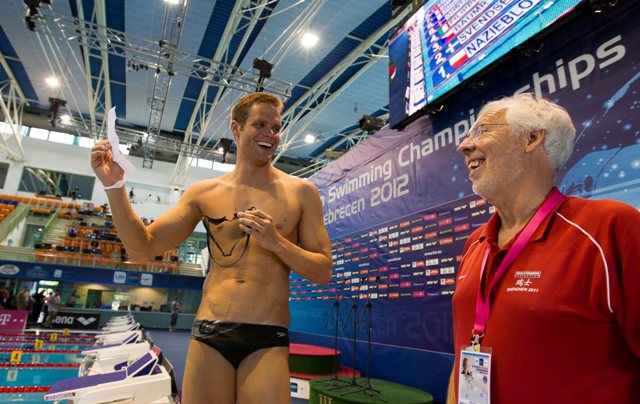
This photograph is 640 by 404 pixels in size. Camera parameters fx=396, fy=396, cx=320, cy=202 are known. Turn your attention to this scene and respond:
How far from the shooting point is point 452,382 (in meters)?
1.43

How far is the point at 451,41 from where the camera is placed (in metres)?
4.11

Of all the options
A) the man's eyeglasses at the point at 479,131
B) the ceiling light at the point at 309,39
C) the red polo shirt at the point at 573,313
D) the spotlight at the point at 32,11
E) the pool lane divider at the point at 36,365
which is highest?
the ceiling light at the point at 309,39

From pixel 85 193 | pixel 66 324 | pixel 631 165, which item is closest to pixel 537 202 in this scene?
pixel 631 165

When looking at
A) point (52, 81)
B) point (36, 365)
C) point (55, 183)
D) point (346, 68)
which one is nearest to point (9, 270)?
point (52, 81)

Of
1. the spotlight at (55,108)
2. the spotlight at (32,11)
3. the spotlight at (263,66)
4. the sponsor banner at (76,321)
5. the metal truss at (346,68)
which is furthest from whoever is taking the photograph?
the sponsor banner at (76,321)

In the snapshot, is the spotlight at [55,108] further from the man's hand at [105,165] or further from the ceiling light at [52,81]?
the man's hand at [105,165]

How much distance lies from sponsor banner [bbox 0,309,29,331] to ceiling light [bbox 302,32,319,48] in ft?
42.0

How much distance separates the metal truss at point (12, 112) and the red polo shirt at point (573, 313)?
1962 cm

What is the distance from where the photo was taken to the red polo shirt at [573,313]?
3.17 feet

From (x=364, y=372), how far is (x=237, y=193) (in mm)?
4283

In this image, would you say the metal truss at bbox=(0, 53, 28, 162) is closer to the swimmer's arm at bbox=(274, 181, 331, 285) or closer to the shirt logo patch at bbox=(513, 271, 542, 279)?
the swimmer's arm at bbox=(274, 181, 331, 285)

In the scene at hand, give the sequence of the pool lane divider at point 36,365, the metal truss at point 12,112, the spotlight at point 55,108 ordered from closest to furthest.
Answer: the pool lane divider at point 36,365 < the spotlight at point 55,108 < the metal truss at point 12,112

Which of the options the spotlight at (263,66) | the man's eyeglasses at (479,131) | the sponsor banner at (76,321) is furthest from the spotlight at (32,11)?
the man's eyeglasses at (479,131)

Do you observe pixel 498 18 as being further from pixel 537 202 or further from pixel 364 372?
pixel 364 372
